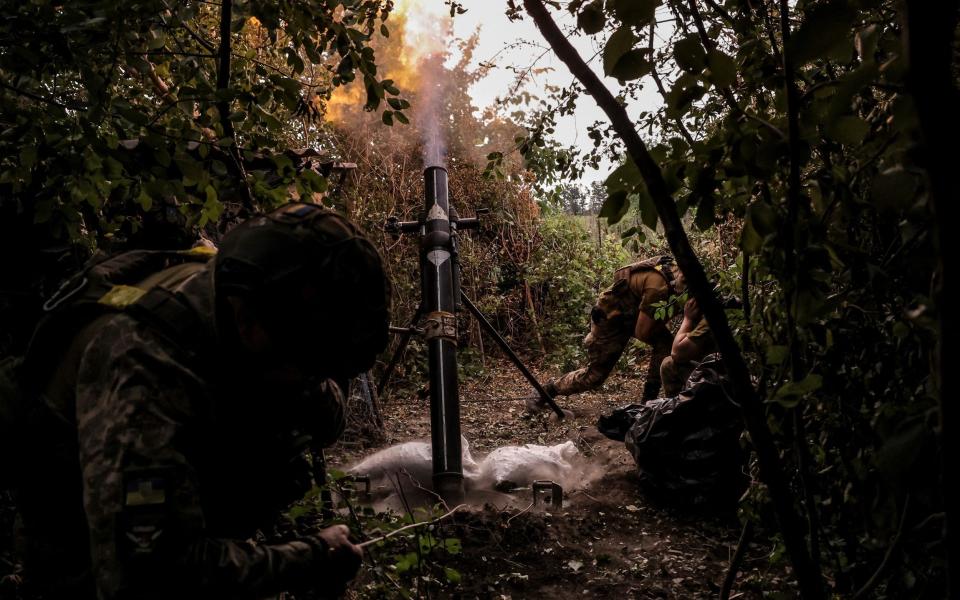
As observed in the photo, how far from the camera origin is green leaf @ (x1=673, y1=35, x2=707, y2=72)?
2.81 feet

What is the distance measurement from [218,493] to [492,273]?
345 inches

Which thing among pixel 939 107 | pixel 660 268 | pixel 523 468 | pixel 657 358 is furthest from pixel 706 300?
pixel 657 358

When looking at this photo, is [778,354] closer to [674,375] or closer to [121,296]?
[121,296]

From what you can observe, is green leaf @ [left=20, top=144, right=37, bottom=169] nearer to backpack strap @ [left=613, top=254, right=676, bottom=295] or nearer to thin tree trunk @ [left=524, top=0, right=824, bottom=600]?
thin tree trunk @ [left=524, top=0, right=824, bottom=600]

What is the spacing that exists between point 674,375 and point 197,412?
4.51m

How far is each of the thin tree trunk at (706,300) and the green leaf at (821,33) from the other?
34cm

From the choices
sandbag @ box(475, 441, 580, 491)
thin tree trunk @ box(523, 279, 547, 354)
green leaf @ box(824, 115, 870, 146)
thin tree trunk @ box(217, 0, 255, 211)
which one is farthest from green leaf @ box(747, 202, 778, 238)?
thin tree trunk @ box(523, 279, 547, 354)

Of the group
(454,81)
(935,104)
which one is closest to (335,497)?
(935,104)

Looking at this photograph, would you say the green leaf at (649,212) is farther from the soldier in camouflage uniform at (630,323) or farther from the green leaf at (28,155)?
the soldier in camouflage uniform at (630,323)

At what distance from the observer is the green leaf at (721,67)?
2.85 feet

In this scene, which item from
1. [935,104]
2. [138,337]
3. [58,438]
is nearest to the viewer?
[935,104]

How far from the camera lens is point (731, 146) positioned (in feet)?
3.57

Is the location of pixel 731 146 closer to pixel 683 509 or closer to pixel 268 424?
pixel 268 424

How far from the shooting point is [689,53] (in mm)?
857
